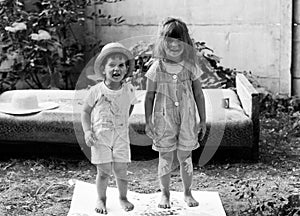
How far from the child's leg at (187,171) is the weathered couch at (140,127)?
75cm

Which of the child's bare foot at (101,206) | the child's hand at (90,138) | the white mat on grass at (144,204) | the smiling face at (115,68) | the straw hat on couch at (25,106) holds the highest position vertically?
the smiling face at (115,68)

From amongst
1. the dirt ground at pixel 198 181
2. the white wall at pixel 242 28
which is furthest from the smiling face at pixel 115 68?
the white wall at pixel 242 28

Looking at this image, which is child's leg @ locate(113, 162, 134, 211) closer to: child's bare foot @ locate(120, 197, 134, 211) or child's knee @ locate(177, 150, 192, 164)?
child's bare foot @ locate(120, 197, 134, 211)

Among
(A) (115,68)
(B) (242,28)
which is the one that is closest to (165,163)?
(A) (115,68)

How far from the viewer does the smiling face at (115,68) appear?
3.39 metres

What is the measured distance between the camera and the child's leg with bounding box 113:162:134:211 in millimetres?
3481

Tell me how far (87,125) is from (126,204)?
0.55 meters

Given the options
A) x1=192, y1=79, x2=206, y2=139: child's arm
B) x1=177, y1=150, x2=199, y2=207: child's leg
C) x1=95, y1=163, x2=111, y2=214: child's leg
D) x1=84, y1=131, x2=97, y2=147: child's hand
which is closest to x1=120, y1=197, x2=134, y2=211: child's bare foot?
x1=95, y1=163, x2=111, y2=214: child's leg

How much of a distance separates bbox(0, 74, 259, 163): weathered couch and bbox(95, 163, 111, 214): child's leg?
2.68 ft

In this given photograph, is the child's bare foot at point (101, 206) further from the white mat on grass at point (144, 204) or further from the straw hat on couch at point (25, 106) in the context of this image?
the straw hat on couch at point (25, 106)

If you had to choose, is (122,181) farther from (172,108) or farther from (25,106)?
(25,106)

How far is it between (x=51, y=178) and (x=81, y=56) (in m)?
2.76

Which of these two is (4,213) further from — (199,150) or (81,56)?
(81,56)

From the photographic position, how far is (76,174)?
15.2 feet
